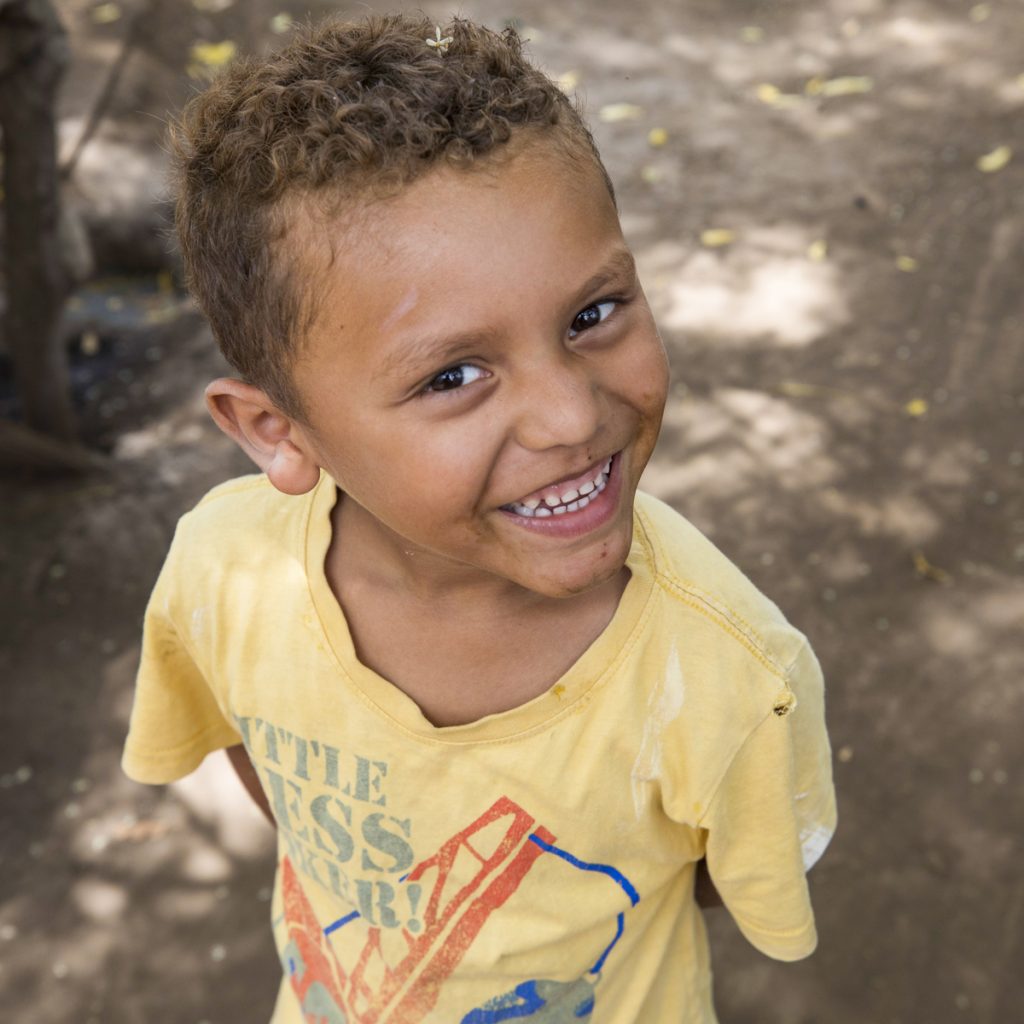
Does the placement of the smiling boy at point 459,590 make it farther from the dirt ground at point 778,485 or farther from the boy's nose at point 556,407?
the dirt ground at point 778,485

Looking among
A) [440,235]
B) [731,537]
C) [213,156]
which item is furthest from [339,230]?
[731,537]

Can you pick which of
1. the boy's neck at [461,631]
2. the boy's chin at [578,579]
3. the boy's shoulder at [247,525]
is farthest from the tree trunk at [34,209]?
the boy's chin at [578,579]

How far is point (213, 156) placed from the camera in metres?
1.23

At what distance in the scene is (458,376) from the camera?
1.14 meters

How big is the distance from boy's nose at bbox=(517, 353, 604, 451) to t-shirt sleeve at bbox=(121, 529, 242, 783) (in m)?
0.65

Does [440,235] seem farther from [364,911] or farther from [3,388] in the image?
[3,388]

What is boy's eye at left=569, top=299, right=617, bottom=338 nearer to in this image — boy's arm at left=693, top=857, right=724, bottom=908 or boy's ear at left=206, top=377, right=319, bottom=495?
boy's ear at left=206, top=377, right=319, bottom=495

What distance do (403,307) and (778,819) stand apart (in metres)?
0.73

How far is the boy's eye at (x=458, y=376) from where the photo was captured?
114 centimetres

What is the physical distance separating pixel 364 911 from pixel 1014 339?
3.44 meters

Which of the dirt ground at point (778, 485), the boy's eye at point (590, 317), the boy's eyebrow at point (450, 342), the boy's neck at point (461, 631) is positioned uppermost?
the boy's eyebrow at point (450, 342)

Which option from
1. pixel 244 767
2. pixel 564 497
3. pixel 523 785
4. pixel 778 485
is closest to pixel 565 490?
pixel 564 497

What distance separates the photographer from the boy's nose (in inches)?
43.9

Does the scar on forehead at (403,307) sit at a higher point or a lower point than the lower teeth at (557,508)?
higher
